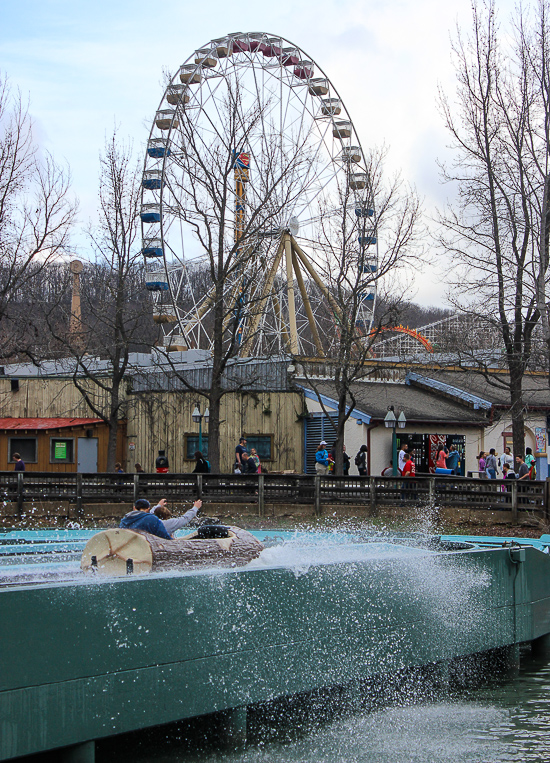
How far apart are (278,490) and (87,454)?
37.6ft

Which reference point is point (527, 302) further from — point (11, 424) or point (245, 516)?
point (11, 424)

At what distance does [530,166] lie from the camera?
2142 cm

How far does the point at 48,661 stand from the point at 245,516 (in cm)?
1431

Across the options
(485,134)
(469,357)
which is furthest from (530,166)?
(469,357)

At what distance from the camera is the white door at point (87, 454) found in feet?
97.8

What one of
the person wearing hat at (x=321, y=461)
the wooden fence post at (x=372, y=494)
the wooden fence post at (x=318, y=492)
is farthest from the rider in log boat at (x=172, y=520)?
the person wearing hat at (x=321, y=461)

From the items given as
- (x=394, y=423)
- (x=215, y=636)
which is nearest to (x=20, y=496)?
(x=394, y=423)

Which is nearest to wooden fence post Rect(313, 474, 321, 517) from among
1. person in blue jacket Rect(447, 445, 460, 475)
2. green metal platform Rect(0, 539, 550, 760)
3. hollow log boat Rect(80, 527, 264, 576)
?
green metal platform Rect(0, 539, 550, 760)

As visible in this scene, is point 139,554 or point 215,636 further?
point 139,554

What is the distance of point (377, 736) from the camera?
7.80 metres

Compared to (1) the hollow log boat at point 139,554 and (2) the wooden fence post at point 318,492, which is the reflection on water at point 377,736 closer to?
(1) the hollow log boat at point 139,554

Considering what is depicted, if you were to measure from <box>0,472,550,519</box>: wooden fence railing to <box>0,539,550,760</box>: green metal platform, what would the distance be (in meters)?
9.65

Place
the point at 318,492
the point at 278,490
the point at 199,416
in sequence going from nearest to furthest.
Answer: the point at 318,492, the point at 278,490, the point at 199,416

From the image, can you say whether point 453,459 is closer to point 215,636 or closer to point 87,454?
point 87,454
